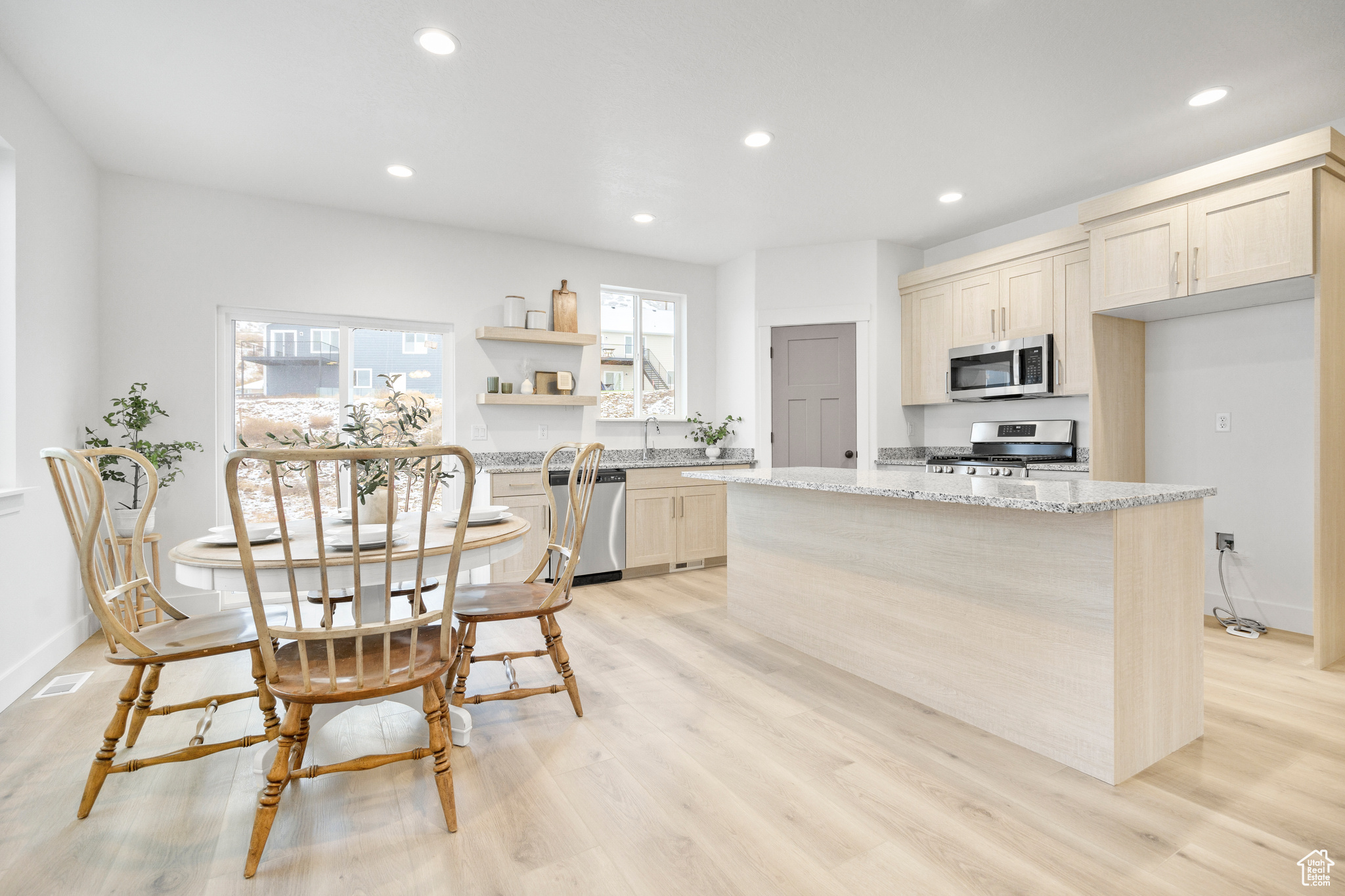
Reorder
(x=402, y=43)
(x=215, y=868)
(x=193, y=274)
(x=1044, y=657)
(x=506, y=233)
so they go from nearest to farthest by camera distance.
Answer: (x=215, y=868) → (x=1044, y=657) → (x=402, y=43) → (x=193, y=274) → (x=506, y=233)

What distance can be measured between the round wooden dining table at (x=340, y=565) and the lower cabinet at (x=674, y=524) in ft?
7.58

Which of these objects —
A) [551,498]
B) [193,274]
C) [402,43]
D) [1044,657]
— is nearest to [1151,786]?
[1044,657]

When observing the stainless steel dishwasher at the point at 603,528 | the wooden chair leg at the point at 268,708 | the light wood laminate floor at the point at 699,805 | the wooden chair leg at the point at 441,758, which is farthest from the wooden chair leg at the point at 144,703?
the stainless steel dishwasher at the point at 603,528

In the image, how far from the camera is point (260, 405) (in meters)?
4.09

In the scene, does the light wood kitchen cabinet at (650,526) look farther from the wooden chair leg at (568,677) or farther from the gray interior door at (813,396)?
the wooden chair leg at (568,677)

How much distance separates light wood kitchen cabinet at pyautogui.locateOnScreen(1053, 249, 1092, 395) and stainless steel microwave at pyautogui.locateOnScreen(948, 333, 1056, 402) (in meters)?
0.06

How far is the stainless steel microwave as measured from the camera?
4.01 m

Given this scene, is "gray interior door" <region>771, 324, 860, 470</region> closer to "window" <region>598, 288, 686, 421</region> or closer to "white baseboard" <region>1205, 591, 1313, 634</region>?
"window" <region>598, 288, 686, 421</region>

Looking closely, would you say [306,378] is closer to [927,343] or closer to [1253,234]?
[927,343]

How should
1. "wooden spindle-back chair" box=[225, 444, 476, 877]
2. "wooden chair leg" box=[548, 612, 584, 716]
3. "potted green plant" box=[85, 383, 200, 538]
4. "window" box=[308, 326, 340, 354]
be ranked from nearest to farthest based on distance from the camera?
"wooden spindle-back chair" box=[225, 444, 476, 877] → "wooden chair leg" box=[548, 612, 584, 716] → "potted green plant" box=[85, 383, 200, 538] → "window" box=[308, 326, 340, 354]

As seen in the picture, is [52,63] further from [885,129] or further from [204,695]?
[885,129]

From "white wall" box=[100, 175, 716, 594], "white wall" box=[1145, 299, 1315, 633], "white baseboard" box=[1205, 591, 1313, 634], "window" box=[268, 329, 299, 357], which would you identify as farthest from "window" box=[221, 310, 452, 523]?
"white baseboard" box=[1205, 591, 1313, 634]

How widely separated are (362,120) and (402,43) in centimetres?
73

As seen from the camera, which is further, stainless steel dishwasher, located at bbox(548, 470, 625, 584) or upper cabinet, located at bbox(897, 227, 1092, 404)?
stainless steel dishwasher, located at bbox(548, 470, 625, 584)
